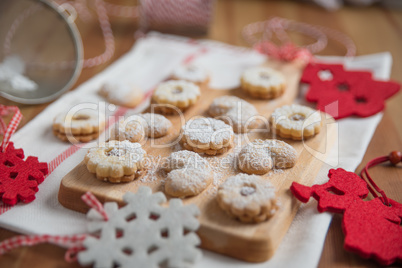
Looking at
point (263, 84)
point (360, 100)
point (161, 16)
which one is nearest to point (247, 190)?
point (263, 84)

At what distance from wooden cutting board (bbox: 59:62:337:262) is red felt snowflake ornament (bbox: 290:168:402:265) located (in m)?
0.06

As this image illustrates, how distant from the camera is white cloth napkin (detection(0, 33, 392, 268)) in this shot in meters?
1.02

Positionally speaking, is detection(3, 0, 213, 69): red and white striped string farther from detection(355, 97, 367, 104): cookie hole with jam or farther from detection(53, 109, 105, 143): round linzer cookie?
detection(355, 97, 367, 104): cookie hole with jam

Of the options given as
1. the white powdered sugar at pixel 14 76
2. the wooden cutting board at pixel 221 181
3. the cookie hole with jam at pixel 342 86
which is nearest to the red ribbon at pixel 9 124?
the white powdered sugar at pixel 14 76

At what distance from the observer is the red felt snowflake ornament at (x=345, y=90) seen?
152cm

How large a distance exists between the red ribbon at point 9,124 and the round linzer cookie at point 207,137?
0.53m

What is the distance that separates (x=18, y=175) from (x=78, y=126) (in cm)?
25

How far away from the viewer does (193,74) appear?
5.29 ft

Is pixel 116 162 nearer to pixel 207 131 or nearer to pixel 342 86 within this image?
pixel 207 131

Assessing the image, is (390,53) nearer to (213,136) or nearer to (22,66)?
(213,136)

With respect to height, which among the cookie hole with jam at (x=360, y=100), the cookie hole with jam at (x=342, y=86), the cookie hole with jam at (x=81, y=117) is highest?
the cookie hole with jam at (x=81, y=117)

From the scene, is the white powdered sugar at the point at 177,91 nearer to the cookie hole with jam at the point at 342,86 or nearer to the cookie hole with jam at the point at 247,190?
the cookie hole with jam at the point at 247,190

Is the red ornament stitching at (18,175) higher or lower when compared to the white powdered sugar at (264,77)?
lower

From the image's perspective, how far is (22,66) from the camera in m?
1.60
